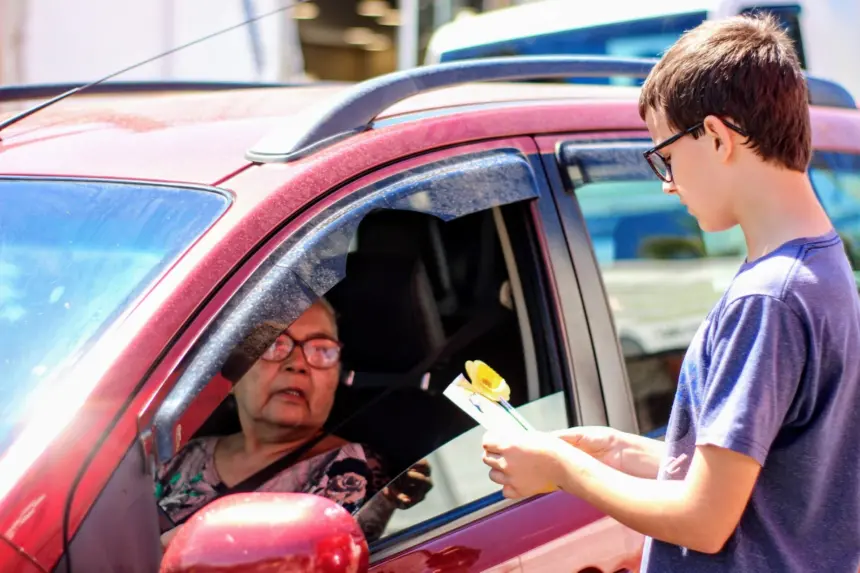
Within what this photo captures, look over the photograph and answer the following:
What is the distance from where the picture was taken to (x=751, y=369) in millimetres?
1231

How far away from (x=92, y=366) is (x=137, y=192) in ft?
1.37

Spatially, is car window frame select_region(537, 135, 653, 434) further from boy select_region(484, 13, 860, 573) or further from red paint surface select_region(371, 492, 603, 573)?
boy select_region(484, 13, 860, 573)

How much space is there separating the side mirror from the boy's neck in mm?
647

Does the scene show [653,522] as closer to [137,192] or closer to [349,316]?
[137,192]

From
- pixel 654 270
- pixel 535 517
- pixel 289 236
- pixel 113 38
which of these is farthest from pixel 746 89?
pixel 113 38

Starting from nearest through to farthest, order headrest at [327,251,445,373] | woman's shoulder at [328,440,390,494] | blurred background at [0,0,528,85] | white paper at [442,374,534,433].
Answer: white paper at [442,374,534,433], woman's shoulder at [328,440,390,494], headrest at [327,251,445,373], blurred background at [0,0,528,85]

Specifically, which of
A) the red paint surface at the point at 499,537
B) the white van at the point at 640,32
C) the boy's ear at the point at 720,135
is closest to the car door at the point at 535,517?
the red paint surface at the point at 499,537

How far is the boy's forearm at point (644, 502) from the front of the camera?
129cm

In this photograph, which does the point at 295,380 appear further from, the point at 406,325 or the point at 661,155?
the point at 661,155

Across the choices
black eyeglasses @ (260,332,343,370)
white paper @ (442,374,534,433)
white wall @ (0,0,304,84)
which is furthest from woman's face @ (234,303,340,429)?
white wall @ (0,0,304,84)

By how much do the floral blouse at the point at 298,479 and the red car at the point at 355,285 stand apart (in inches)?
6.1

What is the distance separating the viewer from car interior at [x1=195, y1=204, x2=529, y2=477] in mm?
2449

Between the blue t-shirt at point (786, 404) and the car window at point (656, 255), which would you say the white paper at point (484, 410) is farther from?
the car window at point (656, 255)

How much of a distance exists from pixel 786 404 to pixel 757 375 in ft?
0.21
